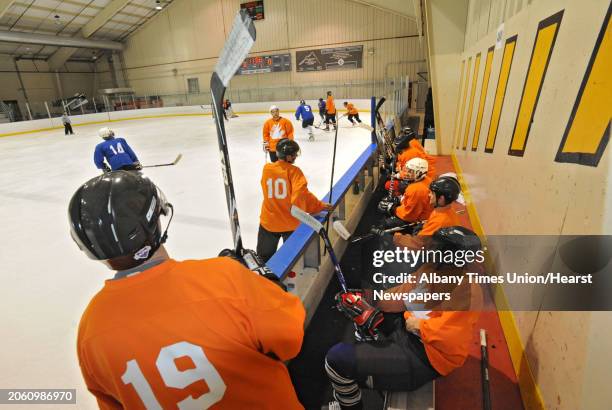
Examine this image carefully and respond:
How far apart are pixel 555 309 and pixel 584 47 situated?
1.24m

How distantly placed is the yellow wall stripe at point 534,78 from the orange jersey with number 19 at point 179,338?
226cm

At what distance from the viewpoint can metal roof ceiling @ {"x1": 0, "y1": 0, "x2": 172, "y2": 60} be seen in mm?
20094

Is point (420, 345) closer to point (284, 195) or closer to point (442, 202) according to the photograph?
point (442, 202)

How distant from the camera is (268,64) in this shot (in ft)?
76.8

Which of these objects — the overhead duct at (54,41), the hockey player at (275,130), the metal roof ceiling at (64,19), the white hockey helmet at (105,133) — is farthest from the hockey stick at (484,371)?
the overhead duct at (54,41)

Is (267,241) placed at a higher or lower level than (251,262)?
lower

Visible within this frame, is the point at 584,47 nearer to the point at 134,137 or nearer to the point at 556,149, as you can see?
the point at 556,149

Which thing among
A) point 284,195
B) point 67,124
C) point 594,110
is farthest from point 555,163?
point 67,124

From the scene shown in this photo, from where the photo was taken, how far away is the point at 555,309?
1500 mm

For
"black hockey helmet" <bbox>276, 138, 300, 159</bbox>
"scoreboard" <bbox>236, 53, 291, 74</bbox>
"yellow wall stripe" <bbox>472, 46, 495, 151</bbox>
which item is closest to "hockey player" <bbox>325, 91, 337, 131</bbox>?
"yellow wall stripe" <bbox>472, 46, 495, 151</bbox>

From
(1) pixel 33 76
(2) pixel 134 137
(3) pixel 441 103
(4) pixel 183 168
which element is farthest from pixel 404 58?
(1) pixel 33 76

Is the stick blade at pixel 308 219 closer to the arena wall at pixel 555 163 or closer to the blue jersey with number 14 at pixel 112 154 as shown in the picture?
the arena wall at pixel 555 163

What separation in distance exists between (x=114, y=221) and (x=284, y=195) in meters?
2.14

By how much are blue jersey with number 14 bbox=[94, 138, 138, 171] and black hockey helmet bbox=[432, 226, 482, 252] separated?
192 inches
